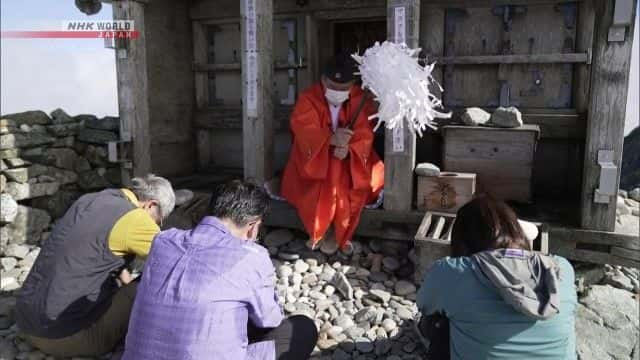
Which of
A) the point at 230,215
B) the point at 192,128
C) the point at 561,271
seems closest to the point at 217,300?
the point at 230,215

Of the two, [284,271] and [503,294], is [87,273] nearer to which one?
[284,271]

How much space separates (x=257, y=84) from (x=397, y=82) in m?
1.54

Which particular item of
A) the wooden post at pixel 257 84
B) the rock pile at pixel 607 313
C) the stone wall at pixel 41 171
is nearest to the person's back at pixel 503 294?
the rock pile at pixel 607 313

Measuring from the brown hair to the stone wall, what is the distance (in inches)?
171

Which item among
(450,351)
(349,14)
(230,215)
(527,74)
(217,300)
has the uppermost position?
(349,14)

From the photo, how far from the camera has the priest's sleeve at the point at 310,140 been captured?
180 inches

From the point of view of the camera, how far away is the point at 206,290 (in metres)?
2.23

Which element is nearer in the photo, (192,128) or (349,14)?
(349,14)

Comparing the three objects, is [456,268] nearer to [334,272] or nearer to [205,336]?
[205,336]

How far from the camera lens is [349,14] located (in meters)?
5.86

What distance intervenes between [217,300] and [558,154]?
14.6 feet

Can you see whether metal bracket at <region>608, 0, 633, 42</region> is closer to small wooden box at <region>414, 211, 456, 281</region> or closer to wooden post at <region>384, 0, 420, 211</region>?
wooden post at <region>384, 0, 420, 211</region>

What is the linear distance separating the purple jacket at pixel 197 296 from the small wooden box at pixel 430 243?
1.84 meters

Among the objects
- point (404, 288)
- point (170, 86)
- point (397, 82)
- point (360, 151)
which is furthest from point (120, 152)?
point (404, 288)
